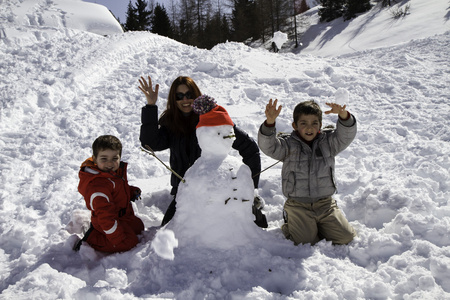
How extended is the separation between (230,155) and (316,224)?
3.12ft

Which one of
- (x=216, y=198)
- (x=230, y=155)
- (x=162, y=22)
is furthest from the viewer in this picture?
(x=162, y=22)

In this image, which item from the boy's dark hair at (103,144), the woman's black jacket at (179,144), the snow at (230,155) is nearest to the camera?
the snow at (230,155)

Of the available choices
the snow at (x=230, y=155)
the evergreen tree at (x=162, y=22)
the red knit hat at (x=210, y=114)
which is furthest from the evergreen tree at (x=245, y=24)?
the red knit hat at (x=210, y=114)

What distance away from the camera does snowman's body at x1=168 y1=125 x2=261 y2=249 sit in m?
2.36

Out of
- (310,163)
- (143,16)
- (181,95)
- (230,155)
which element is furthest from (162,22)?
(310,163)

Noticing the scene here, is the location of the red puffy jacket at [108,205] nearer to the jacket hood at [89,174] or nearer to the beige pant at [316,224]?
the jacket hood at [89,174]

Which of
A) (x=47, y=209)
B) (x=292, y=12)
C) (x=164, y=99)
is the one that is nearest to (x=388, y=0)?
(x=292, y=12)

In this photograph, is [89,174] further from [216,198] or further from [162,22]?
[162,22]

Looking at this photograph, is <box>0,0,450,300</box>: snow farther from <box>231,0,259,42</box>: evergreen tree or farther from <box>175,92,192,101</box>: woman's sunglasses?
<box>231,0,259,42</box>: evergreen tree

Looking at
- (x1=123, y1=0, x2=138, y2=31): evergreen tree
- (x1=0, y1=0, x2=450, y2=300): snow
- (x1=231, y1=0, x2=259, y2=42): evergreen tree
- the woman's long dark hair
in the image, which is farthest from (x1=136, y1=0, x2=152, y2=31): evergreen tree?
the woman's long dark hair

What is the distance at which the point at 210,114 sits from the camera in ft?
8.02

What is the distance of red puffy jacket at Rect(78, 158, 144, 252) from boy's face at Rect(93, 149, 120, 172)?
0.05 m

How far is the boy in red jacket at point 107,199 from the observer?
251 cm

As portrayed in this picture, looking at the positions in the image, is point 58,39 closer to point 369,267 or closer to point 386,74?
point 386,74
